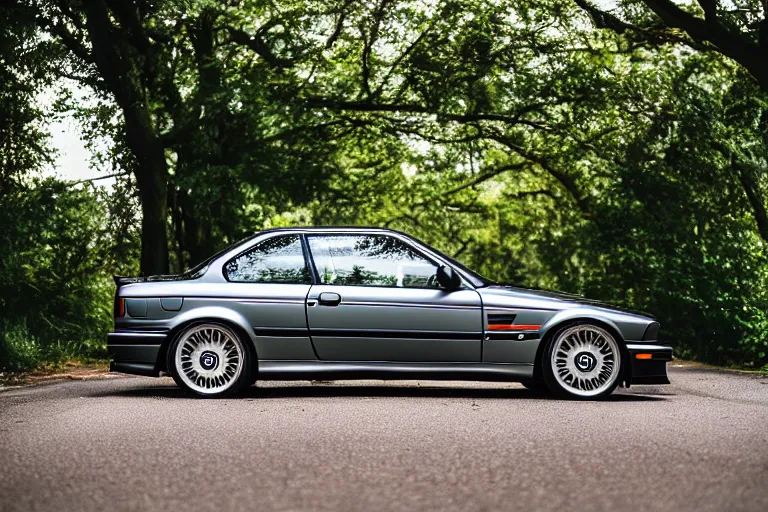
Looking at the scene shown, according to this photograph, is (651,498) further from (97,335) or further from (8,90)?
→ (8,90)

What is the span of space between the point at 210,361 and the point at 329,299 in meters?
1.21

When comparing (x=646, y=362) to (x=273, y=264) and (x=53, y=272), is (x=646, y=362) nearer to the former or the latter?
(x=273, y=264)

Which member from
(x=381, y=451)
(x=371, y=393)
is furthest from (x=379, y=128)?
(x=381, y=451)

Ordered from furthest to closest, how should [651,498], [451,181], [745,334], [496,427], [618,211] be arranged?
[451,181] → [618,211] → [745,334] → [496,427] → [651,498]

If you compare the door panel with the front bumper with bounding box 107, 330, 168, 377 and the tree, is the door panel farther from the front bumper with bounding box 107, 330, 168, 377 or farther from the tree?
Result: the tree

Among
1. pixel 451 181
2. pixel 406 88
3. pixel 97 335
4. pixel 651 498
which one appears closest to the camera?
pixel 651 498

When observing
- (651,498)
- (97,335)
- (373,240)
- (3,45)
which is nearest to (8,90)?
(3,45)

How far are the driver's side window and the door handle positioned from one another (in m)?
0.17

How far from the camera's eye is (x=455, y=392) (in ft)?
34.5

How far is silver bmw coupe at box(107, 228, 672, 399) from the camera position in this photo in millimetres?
9562

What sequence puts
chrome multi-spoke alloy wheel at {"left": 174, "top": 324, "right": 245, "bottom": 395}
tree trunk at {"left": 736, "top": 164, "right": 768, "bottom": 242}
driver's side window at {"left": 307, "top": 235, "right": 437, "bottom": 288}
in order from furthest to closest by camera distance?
tree trunk at {"left": 736, "top": 164, "right": 768, "bottom": 242}
driver's side window at {"left": 307, "top": 235, "right": 437, "bottom": 288}
chrome multi-spoke alloy wheel at {"left": 174, "top": 324, "right": 245, "bottom": 395}

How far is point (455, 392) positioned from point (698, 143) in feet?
25.7

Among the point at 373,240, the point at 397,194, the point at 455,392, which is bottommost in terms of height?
the point at 455,392

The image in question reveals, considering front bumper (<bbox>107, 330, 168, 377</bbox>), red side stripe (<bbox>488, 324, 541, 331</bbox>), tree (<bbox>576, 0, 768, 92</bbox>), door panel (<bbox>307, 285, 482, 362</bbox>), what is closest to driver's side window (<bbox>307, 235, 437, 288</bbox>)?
door panel (<bbox>307, 285, 482, 362</bbox>)
